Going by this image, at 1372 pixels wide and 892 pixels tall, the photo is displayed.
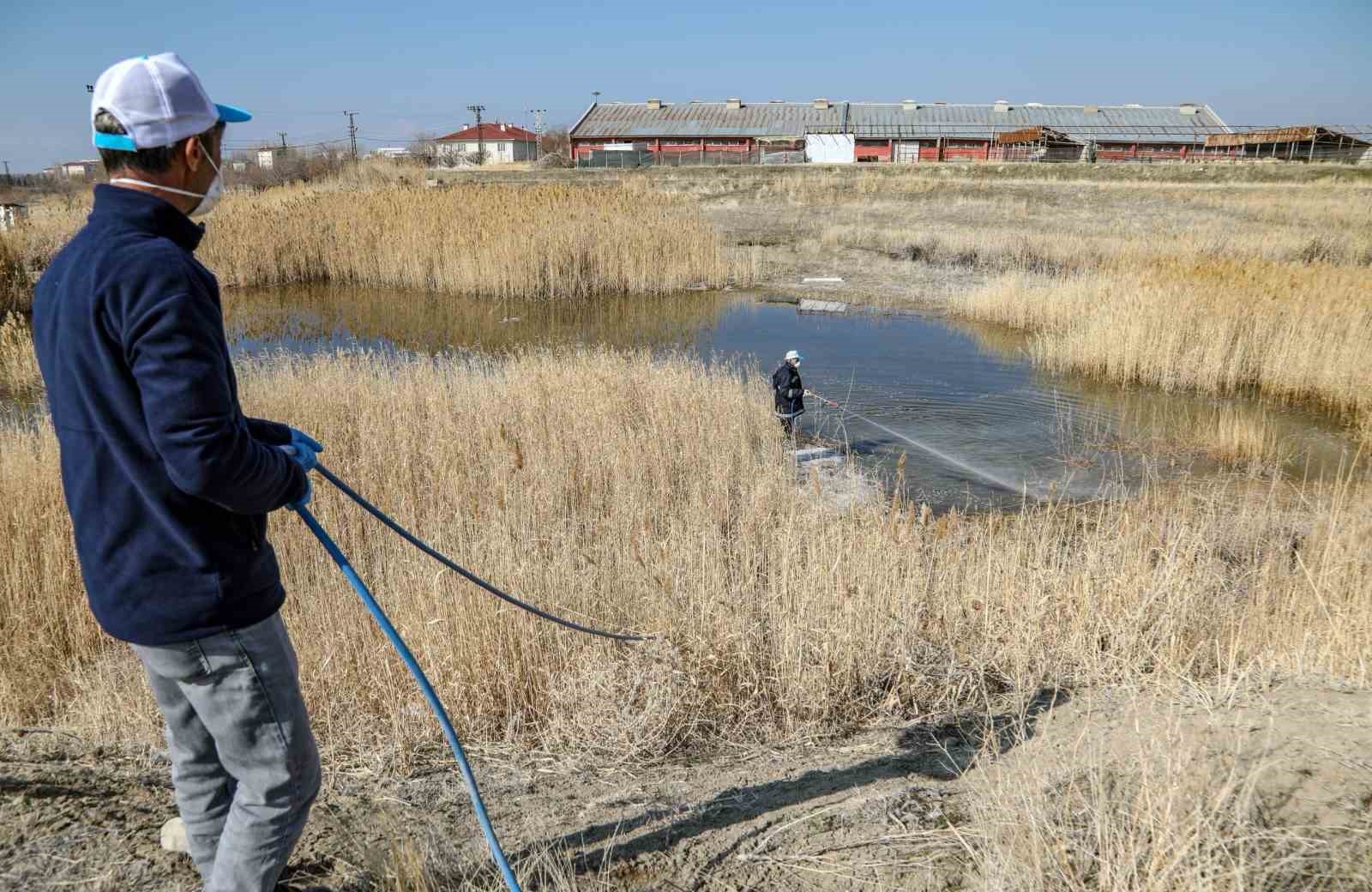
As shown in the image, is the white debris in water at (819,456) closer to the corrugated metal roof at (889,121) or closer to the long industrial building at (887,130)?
the long industrial building at (887,130)

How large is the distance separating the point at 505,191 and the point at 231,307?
6948 millimetres

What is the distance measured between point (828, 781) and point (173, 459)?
2388 mm

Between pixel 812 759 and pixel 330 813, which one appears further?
pixel 812 759

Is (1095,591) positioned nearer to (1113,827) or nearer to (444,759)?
(1113,827)

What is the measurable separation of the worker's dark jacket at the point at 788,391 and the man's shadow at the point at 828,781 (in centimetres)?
492

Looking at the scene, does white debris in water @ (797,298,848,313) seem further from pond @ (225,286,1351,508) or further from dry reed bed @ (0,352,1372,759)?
dry reed bed @ (0,352,1372,759)

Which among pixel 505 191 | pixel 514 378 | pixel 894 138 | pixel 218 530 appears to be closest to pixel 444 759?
pixel 218 530

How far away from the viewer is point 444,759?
3.39 m

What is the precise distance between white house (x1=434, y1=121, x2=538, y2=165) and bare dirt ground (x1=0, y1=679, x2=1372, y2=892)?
264 ft

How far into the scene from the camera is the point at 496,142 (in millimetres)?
87125

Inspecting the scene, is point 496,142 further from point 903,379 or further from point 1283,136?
point 903,379

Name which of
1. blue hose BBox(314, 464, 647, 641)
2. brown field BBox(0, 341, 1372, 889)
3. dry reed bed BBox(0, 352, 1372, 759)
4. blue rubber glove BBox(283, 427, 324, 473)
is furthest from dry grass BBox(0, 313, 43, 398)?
blue rubber glove BBox(283, 427, 324, 473)

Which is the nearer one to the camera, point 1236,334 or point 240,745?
point 240,745

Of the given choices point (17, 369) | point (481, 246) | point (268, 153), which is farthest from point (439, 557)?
point (268, 153)
